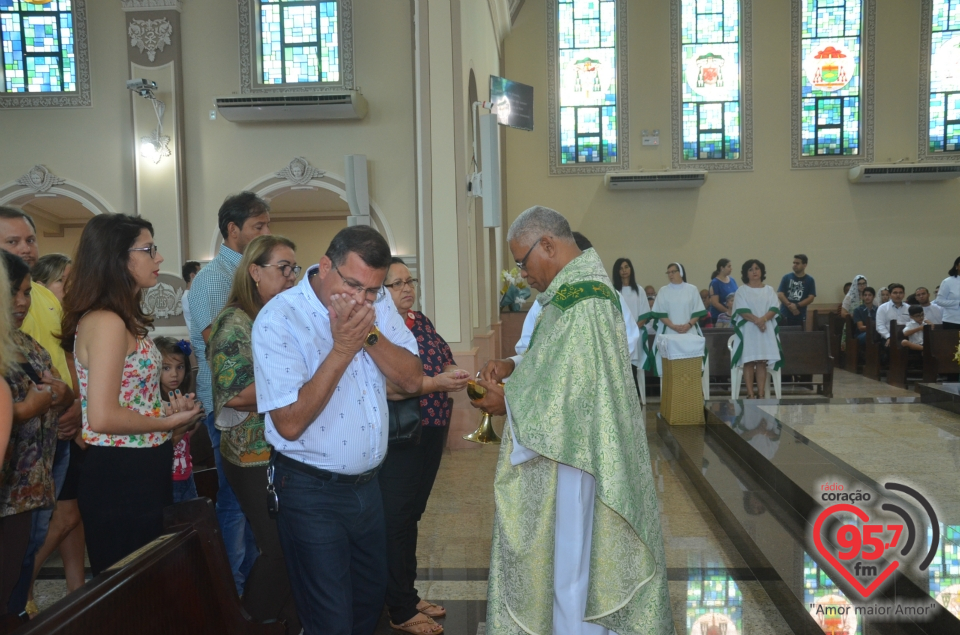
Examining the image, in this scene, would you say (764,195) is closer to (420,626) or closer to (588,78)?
(588,78)

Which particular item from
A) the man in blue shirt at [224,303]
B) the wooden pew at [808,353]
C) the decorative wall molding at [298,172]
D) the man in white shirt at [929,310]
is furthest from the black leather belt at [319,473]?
the man in white shirt at [929,310]

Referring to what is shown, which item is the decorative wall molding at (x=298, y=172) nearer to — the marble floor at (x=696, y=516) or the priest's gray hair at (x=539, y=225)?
the marble floor at (x=696, y=516)

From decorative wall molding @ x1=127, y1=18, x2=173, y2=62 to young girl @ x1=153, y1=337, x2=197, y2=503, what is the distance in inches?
210

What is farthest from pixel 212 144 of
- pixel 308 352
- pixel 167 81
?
pixel 308 352

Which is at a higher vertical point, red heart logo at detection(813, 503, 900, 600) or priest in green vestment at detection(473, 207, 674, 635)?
priest in green vestment at detection(473, 207, 674, 635)

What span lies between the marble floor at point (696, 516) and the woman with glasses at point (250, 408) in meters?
0.68

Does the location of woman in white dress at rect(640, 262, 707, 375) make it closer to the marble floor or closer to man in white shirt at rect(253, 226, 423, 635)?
the marble floor

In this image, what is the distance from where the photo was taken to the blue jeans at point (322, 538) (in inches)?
75.9

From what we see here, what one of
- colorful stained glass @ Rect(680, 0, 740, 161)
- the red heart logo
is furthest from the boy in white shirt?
the red heart logo

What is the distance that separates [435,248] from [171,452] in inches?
176

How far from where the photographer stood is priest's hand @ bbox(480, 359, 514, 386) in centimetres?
268

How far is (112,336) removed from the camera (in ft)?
6.87

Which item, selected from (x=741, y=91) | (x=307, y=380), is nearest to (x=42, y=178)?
(x=307, y=380)

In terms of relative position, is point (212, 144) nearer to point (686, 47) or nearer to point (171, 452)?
point (171, 452)
